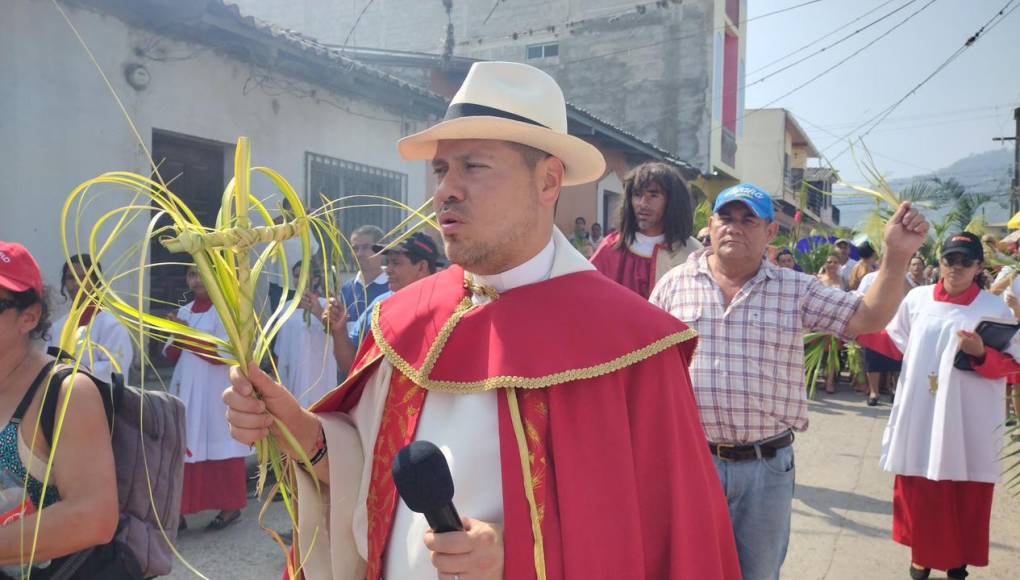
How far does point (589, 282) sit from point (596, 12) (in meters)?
23.7

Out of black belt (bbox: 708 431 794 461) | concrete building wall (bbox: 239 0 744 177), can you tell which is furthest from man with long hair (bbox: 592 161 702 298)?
concrete building wall (bbox: 239 0 744 177)

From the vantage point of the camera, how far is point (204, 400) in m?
6.35

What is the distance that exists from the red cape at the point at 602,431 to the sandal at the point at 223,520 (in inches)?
180

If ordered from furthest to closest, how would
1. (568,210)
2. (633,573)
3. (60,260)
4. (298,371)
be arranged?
(568,210)
(60,260)
(298,371)
(633,573)

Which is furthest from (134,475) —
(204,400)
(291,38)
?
(291,38)

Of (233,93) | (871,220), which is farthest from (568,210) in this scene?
(871,220)

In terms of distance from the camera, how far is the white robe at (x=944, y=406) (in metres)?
5.20

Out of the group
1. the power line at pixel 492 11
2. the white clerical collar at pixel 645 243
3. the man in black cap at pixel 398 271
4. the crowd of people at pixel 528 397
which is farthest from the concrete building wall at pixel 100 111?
the power line at pixel 492 11

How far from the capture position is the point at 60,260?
287 inches

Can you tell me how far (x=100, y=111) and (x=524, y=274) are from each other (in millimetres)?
6583

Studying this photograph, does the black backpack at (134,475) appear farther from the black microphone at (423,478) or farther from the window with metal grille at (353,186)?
the window with metal grille at (353,186)

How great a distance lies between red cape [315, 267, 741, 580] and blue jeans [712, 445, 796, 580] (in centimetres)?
128

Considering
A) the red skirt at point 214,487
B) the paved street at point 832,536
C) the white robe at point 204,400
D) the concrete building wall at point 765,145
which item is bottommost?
the paved street at point 832,536

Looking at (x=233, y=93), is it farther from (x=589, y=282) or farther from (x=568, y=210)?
(x=568, y=210)
